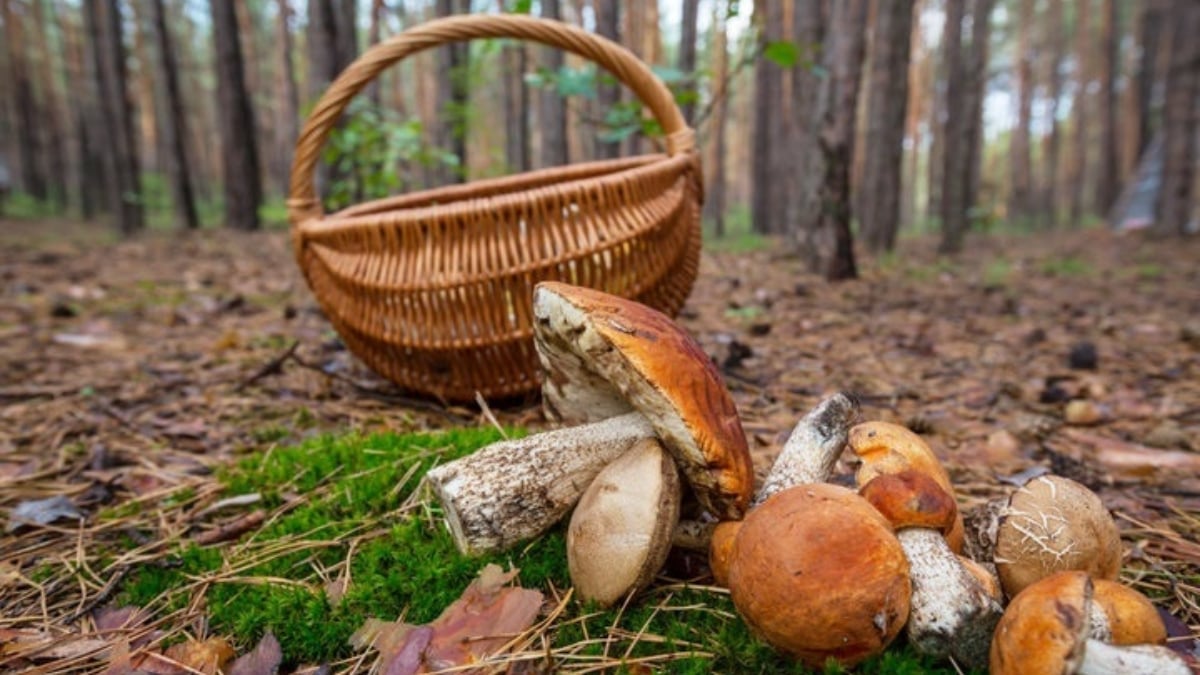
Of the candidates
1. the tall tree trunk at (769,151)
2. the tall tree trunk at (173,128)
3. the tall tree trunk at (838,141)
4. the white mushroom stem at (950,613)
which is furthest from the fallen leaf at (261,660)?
the tall tree trunk at (769,151)

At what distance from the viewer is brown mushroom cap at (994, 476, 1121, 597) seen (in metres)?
1.14

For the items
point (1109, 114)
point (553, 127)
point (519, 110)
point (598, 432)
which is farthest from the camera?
point (1109, 114)

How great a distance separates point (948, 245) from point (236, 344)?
332 inches

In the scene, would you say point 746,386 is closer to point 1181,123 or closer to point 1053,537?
point 1053,537

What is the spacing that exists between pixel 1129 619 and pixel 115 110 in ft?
37.5

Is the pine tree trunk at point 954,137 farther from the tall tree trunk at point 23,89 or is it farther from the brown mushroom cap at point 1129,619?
the tall tree trunk at point 23,89

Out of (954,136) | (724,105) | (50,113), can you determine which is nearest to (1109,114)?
(724,105)

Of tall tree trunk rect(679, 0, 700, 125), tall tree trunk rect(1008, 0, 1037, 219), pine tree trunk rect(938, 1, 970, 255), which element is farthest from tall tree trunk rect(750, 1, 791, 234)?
tall tree trunk rect(1008, 0, 1037, 219)

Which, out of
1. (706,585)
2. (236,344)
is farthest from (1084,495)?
(236,344)

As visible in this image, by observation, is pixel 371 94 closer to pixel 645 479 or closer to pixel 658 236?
pixel 658 236

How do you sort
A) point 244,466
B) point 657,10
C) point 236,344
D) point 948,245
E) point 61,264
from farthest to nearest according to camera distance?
point 657,10 < point 948,245 < point 61,264 < point 236,344 < point 244,466

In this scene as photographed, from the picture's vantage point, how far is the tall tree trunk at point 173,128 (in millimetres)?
9828

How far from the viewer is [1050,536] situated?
114 centimetres

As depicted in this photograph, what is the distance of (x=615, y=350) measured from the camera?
1224 mm
